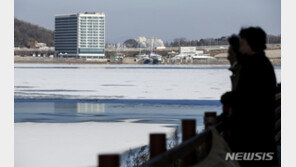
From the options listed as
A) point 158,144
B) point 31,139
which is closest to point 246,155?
point 158,144

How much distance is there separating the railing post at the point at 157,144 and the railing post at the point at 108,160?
0.91 m

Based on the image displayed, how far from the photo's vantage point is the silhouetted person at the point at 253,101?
3322mm

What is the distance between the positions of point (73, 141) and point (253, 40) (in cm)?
918

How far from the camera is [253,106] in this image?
332 cm

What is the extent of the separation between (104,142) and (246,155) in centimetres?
901

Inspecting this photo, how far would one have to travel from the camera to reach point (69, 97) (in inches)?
1014

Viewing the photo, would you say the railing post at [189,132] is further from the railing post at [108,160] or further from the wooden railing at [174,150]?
the railing post at [108,160]

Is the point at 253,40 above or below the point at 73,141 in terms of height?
above

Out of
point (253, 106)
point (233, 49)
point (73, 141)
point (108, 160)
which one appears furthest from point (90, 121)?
point (108, 160)

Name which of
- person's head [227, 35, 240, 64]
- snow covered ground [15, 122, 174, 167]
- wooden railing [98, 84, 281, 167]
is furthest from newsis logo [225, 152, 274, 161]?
snow covered ground [15, 122, 174, 167]

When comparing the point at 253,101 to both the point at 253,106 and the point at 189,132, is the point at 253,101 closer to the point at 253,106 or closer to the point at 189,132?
the point at 253,106

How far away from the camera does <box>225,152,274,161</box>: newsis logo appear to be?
345 cm

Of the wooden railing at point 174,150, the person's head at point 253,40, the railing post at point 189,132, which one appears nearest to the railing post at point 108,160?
the wooden railing at point 174,150
